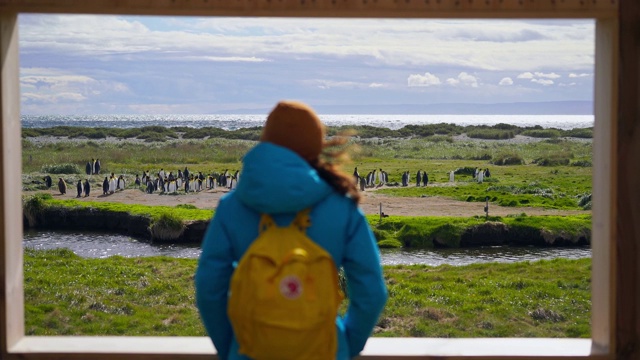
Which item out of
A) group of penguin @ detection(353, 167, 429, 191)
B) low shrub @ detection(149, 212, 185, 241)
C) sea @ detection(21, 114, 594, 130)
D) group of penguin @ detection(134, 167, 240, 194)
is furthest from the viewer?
sea @ detection(21, 114, 594, 130)

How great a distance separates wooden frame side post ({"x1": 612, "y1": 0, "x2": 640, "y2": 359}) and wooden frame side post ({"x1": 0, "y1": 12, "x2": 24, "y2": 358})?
2.10 metres

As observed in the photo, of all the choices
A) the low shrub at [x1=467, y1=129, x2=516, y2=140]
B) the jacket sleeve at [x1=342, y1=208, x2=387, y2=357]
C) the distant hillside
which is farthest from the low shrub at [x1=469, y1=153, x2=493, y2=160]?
the jacket sleeve at [x1=342, y1=208, x2=387, y2=357]

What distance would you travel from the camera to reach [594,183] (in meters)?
2.70

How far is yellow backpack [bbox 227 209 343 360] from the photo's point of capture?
1612 millimetres

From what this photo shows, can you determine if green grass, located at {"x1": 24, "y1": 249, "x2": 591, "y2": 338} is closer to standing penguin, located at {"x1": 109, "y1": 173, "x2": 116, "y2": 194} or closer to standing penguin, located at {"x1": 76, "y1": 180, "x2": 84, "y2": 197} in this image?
standing penguin, located at {"x1": 76, "y1": 180, "x2": 84, "y2": 197}

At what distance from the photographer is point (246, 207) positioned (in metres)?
1.76

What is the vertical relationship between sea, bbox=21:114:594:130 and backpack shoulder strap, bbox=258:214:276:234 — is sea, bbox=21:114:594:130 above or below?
above

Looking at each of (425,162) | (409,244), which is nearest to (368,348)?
(409,244)

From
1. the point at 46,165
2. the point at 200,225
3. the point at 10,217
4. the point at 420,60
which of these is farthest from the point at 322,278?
the point at 420,60

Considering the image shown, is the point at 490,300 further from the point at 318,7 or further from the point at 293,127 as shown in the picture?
the point at 293,127

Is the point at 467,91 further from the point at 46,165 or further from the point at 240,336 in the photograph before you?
the point at 240,336

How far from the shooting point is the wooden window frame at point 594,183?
2.49 metres

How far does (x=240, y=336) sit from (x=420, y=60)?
20.9m

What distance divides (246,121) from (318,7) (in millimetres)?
15949
